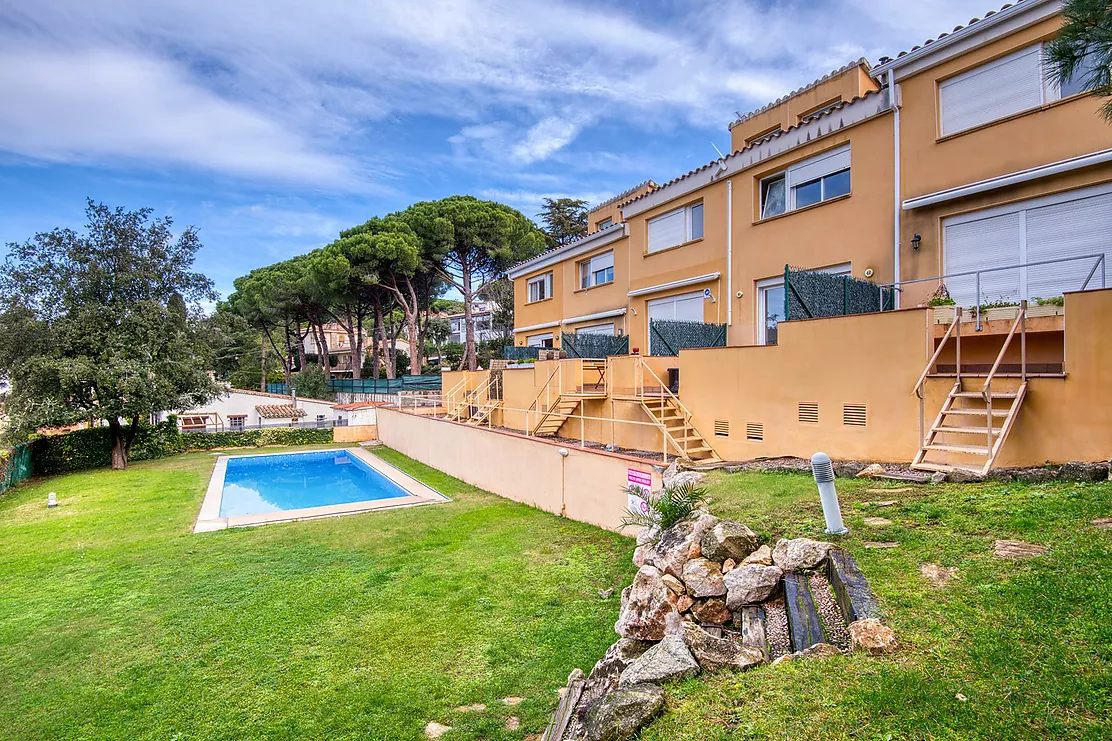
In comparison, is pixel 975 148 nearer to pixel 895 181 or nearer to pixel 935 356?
pixel 895 181

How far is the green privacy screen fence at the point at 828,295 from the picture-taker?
8.86m

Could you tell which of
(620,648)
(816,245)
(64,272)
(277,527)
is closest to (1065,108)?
(816,245)

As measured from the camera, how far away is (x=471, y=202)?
32.0 meters

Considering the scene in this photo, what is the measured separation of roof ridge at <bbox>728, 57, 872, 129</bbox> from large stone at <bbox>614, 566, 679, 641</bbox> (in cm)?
1391

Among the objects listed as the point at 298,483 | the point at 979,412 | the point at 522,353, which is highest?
the point at 522,353

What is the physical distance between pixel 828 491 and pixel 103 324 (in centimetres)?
2301

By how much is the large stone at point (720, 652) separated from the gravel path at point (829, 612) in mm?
479

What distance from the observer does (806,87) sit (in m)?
13.9

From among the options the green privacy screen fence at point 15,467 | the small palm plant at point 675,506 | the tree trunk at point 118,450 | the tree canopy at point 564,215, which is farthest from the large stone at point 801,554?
the tree canopy at point 564,215

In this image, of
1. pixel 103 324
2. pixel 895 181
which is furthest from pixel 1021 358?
pixel 103 324

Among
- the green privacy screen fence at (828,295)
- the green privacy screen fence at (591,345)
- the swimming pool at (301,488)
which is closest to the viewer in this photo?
the green privacy screen fence at (828,295)

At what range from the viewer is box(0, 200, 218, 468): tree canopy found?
17.0 meters

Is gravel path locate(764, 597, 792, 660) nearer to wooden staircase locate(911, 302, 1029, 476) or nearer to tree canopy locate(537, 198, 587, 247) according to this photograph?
wooden staircase locate(911, 302, 1029, 476)

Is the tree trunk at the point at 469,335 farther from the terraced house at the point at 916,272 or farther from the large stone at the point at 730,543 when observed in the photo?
the large stone at the point at 730,543
